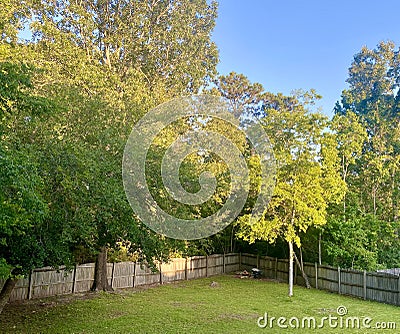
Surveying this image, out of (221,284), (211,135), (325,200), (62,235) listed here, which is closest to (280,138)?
(325,200)

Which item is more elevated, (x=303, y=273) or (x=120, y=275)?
(x=303, y=273)

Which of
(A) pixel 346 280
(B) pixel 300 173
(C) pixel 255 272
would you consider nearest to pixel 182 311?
(B) pixel 300 173

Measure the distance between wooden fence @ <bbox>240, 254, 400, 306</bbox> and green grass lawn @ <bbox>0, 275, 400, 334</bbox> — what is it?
1.63 feet

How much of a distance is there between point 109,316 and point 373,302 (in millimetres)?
7989

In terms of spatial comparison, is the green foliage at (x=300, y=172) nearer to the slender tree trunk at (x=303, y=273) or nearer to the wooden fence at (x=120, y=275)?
the slender tree trunk at (x=303, y=273)

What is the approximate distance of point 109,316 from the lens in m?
9.09

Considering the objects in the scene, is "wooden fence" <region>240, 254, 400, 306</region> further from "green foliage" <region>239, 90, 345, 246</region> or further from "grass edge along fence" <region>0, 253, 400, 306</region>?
"green foliage" <region>239, 90, 345, 246</region>

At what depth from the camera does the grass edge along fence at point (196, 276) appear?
10.9 m

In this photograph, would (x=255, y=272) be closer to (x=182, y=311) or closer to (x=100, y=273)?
(x=100, y=273)

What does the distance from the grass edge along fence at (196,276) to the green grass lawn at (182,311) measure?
467mm

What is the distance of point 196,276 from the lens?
53.2 feet

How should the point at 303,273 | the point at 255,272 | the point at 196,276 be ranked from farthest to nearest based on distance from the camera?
1. the point at 255,272
2. the point at 196,276
3. the point at 303,273

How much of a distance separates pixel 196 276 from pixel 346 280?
6016 millimetres

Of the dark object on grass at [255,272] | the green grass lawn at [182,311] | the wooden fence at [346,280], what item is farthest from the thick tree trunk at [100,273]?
the wooden fence at [346,280]
